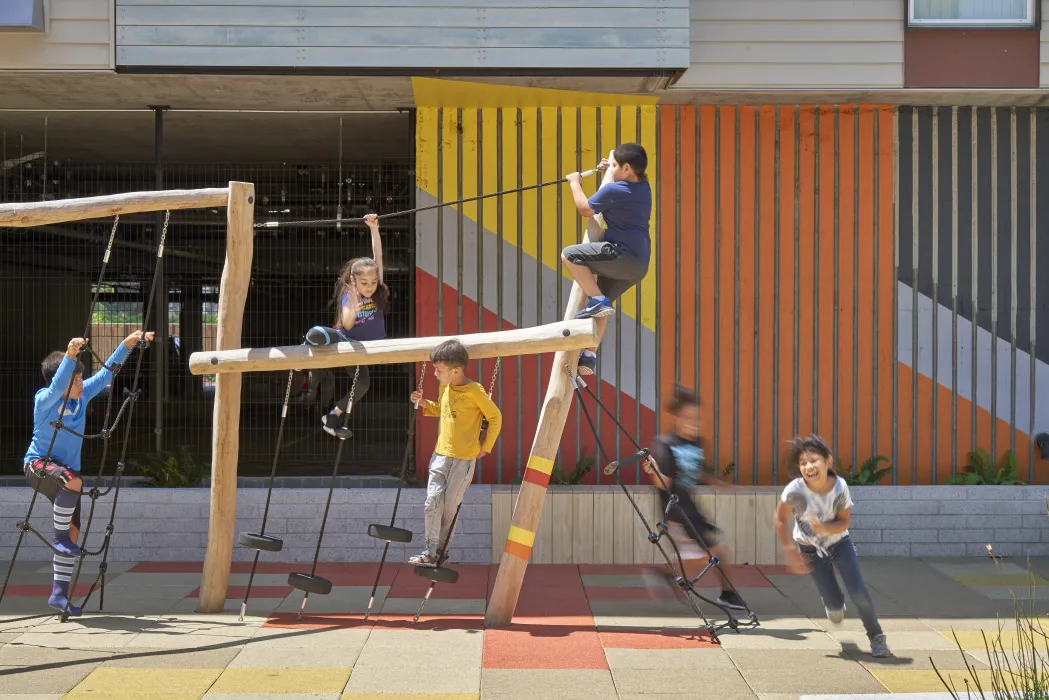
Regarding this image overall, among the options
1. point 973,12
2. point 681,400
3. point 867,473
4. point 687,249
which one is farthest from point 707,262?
point 973,12

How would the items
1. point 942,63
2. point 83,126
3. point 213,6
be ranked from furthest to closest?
point 83,126
point 942,63
point 213,6

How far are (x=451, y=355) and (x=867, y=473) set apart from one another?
490 cm

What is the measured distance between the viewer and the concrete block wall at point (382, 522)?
10.1m

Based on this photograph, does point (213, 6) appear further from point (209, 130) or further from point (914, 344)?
point (914, 344)

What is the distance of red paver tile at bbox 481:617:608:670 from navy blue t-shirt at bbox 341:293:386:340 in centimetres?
231

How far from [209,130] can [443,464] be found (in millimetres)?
6490

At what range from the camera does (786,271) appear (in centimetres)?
1071

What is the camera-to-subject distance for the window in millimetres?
10070

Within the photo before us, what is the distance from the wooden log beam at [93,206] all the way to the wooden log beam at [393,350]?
1.14 meters

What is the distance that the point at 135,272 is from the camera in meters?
13.1

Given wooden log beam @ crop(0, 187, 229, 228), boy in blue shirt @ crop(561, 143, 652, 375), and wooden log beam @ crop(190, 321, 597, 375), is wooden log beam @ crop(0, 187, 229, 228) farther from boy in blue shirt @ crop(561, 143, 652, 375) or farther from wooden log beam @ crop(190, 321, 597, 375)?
boy in blue shirt @ crop(561, 143, 652, 375)

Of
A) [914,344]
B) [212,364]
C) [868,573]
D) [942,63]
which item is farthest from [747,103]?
[212,364]

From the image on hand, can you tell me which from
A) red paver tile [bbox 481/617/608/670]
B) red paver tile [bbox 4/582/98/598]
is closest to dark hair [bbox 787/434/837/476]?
red paver tile [bbox 481/617/608/670]

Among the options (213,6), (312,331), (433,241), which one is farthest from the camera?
(433,241)
